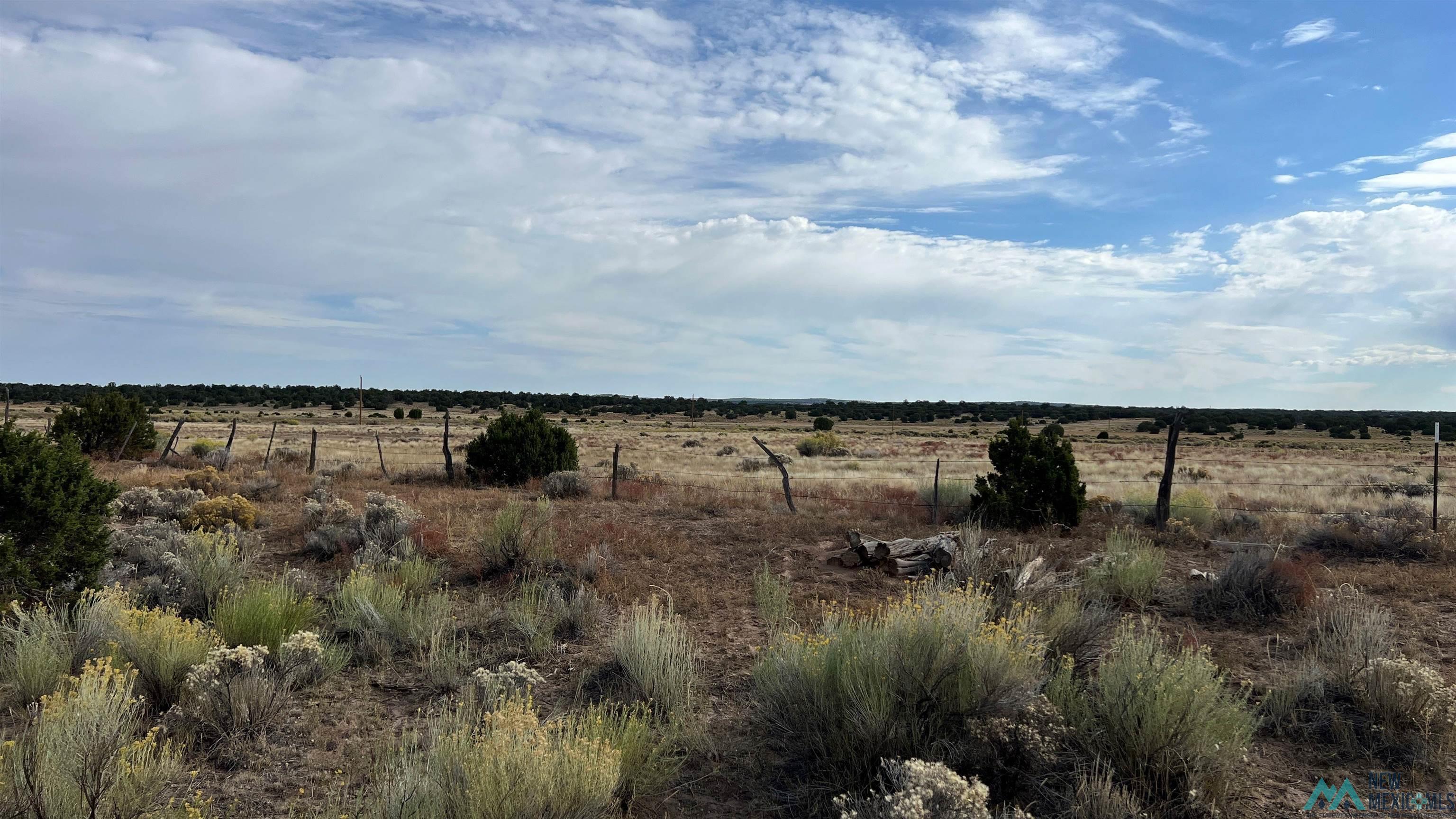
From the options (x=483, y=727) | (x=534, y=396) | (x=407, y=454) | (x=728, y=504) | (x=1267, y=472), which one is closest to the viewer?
(x=483, y=727)

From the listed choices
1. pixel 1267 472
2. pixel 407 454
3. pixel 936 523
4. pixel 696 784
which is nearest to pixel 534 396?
pixel 407 454

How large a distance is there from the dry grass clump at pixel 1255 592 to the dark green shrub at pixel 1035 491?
17.7 ft

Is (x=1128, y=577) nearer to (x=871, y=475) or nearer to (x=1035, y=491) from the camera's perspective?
(x=1035, y=491)

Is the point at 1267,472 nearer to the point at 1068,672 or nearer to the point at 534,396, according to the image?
the point at 1068,672

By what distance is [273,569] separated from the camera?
10.8m

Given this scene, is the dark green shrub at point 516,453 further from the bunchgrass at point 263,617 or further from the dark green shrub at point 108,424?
the bunchgrass at point 263,617

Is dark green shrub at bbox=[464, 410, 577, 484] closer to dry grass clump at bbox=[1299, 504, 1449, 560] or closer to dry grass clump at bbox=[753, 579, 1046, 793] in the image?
dry grass clump at bbox=[753, 579, 1046, 793]

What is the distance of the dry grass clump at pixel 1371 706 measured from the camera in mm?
5520

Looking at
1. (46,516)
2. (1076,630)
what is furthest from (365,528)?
(1076,630)

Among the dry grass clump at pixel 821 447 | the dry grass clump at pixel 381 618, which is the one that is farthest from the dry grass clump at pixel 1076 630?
the dry grass clump at pixel 821 447

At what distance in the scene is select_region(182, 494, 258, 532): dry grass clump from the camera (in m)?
12.8

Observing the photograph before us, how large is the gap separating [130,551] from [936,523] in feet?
40.4

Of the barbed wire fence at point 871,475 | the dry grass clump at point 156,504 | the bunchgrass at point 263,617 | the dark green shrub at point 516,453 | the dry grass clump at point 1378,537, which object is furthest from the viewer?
the dark green shrub at point 516,453

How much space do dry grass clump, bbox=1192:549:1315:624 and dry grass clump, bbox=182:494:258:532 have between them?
13402 millimetres
